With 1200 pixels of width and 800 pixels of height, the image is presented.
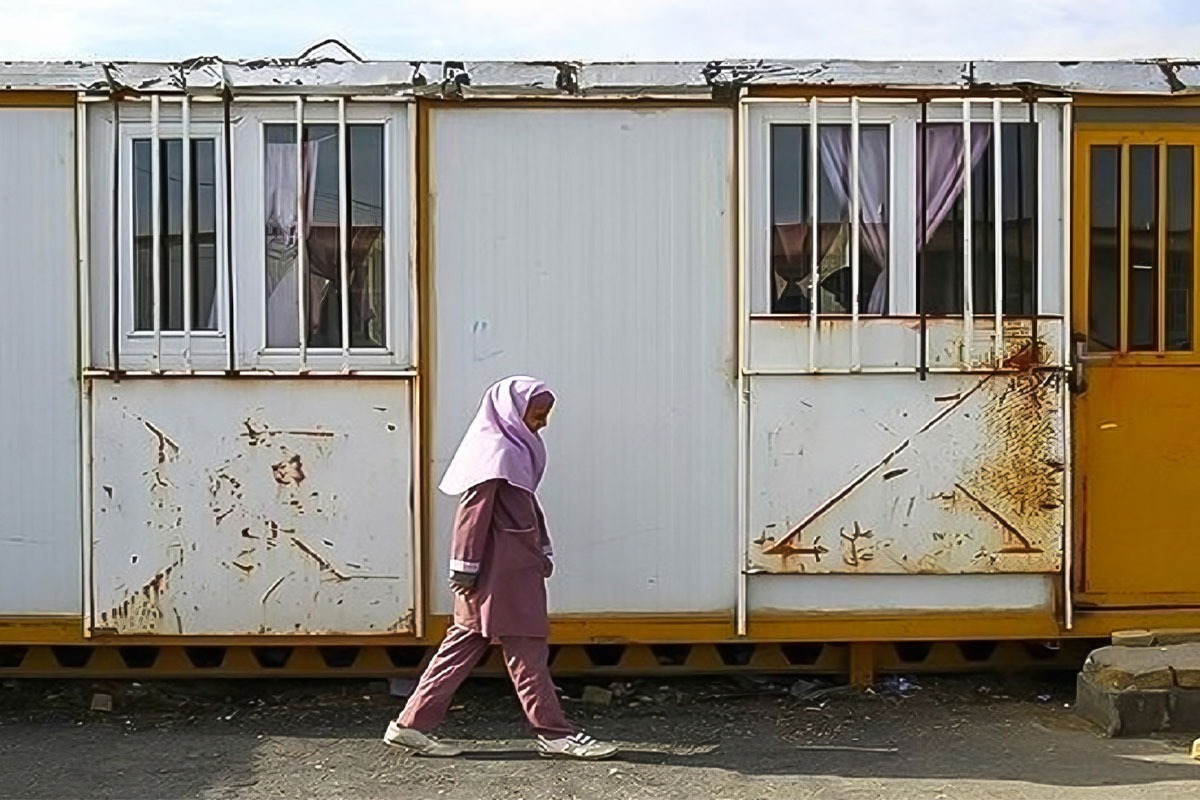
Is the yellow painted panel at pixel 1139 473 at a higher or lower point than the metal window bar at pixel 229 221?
lower

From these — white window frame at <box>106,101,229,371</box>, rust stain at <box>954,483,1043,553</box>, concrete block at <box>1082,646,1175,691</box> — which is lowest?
concrete block at <box>1082,646,1175,691</box>

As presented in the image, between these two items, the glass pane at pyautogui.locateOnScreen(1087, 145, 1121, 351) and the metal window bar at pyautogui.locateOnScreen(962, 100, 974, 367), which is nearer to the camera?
the metal window bar at pyautogui.locateOnScreen(962, 100, 974, 367)

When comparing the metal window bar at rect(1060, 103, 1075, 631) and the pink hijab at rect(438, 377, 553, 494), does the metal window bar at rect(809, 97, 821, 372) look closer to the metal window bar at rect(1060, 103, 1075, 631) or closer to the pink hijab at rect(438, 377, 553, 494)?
the metal window bar at rect(1060, 103, 1075, 631)

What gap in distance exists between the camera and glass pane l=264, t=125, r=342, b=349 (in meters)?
6.53

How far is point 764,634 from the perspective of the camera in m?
6.64

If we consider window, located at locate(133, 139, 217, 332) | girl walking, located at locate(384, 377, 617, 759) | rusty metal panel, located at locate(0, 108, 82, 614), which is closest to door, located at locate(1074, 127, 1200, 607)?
girl walking, located at locate(384, 377, 617, 759)

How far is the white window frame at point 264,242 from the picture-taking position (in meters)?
6.50

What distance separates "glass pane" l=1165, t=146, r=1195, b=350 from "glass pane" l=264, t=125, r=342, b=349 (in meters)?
3.53

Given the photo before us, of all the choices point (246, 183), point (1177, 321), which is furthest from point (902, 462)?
point (246, 183)

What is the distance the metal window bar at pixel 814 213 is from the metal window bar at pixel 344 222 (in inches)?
76.2

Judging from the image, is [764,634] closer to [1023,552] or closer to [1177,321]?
[1023,552]

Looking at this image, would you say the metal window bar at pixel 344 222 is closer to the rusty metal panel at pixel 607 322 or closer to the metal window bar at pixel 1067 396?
the rusty metal panel at pixel 607 322

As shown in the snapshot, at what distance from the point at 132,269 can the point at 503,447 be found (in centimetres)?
185

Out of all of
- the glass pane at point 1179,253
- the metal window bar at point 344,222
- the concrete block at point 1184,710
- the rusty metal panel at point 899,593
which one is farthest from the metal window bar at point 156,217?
the concrete block at point 1184,710
